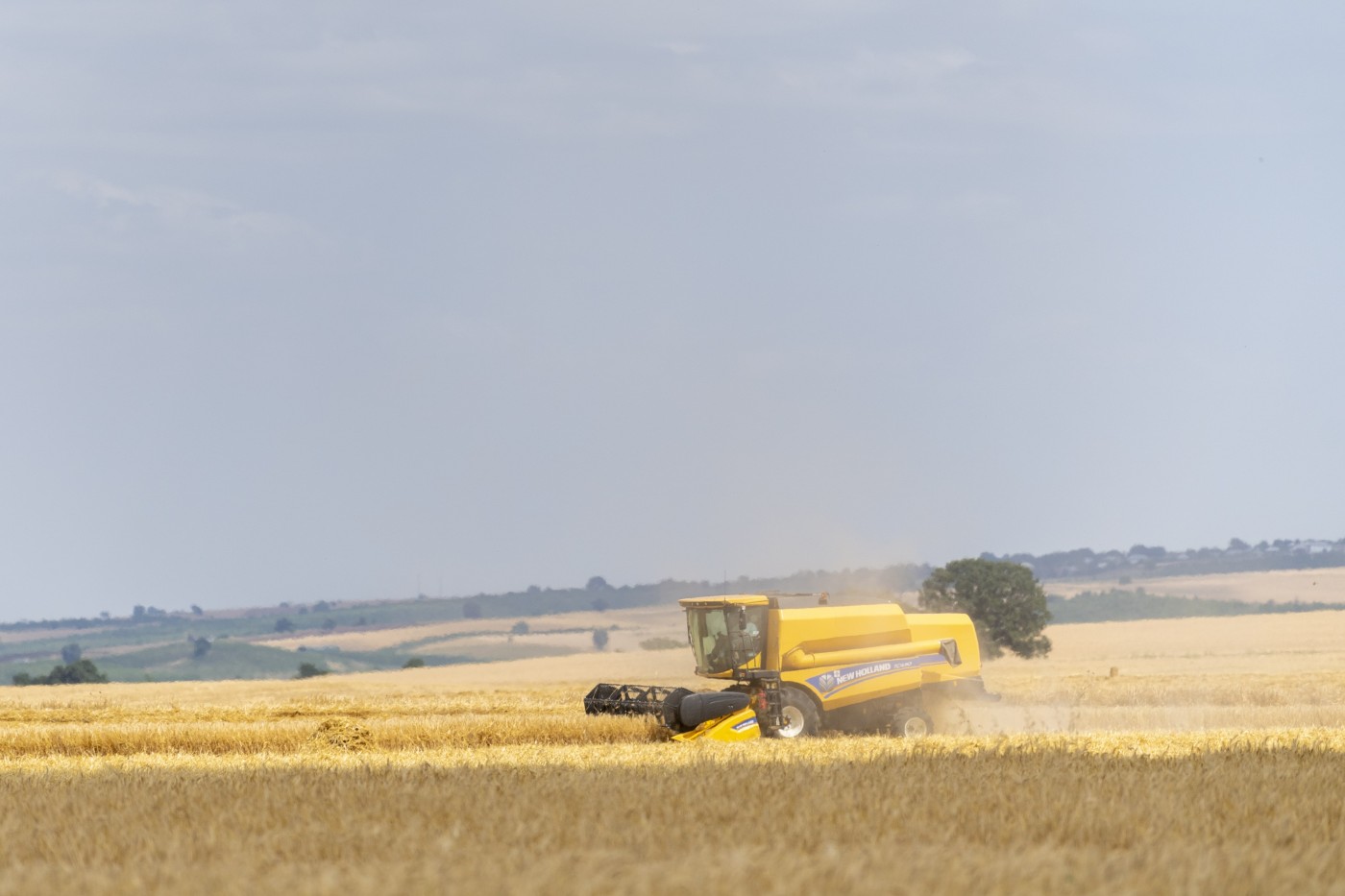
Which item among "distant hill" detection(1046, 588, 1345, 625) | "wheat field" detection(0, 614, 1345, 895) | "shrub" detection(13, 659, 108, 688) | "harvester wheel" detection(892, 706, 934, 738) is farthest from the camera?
"distant hill" detection(1046, 588, 1345, 625)

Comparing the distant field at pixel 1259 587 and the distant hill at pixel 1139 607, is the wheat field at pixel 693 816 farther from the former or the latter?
the distant field at pixel 1259 587

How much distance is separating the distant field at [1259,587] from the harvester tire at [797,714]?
364 ft

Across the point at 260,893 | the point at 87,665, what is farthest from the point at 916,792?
the point at 87,665

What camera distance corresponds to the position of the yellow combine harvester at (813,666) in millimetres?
20922

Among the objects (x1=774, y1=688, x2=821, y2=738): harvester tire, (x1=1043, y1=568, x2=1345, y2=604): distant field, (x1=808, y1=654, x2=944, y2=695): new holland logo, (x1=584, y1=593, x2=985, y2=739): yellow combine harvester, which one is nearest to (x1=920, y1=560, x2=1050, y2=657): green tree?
(x1=584, y1=593, x2=985, y2=739): yellow combine harvester

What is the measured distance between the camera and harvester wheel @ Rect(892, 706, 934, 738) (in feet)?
71.5

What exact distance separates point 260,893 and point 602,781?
5.27m

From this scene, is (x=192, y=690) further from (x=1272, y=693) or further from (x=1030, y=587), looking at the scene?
(x=1030, y=587)

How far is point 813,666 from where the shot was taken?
2162cm

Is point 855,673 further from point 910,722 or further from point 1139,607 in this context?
point 1139,607

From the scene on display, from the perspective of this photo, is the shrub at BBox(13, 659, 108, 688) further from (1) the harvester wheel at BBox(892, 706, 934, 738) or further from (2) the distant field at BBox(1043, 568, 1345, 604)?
(2) the distant field at BBox(1043, 568, 1345, 604)

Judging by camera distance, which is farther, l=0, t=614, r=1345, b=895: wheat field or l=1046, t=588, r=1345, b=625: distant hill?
l=1046, t=588, r=1345, b=625: distant hill

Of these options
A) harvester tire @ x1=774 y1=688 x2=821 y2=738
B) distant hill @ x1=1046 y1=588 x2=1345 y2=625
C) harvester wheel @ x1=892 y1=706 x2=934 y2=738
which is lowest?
distant hill @ x1=1046 y1=588 x2=1345 y2=625

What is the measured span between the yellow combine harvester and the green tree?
47.8 metres
